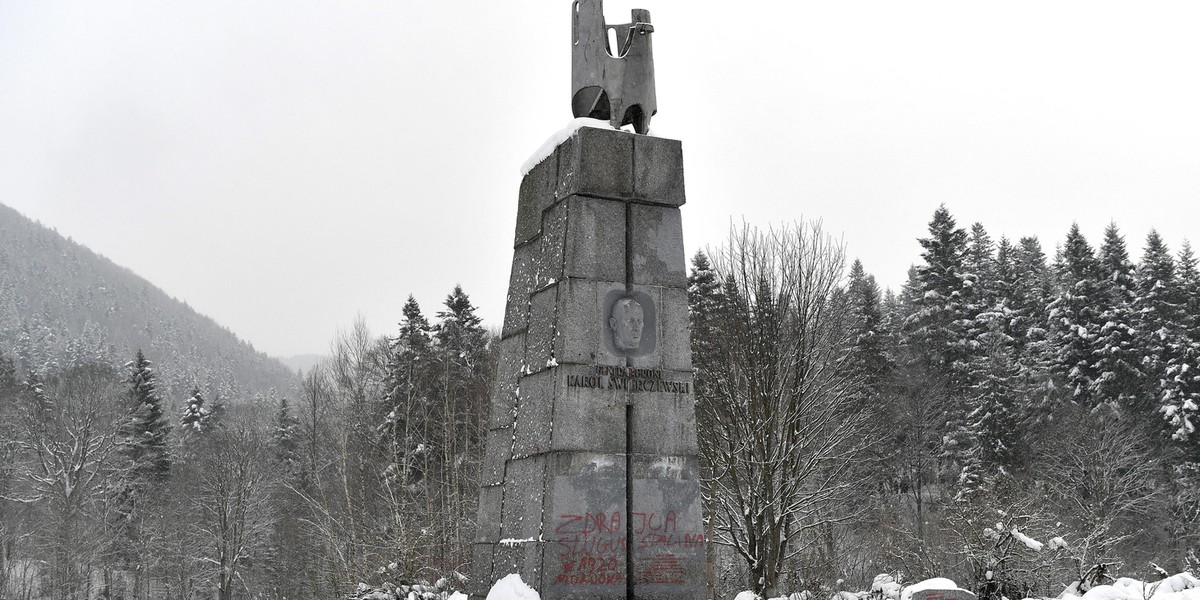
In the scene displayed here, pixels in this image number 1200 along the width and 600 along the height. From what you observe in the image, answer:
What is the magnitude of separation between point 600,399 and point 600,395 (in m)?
0.04

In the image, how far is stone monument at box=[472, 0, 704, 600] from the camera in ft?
29.2

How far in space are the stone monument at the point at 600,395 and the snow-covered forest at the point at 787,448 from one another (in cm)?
830

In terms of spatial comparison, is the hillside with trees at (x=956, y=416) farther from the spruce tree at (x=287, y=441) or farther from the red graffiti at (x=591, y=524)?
the spruce tree at (x=287, y=441)

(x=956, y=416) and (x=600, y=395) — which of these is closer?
(x=600, y=395)

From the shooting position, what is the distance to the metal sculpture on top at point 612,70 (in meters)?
10.2

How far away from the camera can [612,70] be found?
10.2 meters

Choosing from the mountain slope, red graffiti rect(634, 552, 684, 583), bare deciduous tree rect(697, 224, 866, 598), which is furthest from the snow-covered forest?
the mountain slope

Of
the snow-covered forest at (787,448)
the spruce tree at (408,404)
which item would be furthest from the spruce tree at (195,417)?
the spruce tree at (408,404)

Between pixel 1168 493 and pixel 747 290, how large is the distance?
2355cm

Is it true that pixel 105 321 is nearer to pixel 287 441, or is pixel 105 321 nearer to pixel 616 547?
pixel 287 441

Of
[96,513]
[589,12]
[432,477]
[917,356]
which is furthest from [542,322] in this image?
[96,513]

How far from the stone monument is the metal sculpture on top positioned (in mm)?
31

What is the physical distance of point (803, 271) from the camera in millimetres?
24234

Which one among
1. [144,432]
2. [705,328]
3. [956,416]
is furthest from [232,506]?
[956,416]
